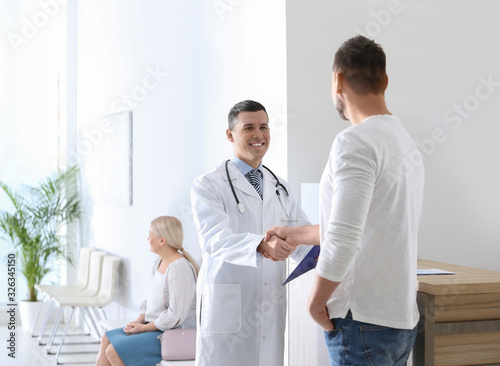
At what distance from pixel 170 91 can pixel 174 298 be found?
2.09 meters

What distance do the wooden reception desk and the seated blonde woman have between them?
194 centimetres

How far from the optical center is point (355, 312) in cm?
164

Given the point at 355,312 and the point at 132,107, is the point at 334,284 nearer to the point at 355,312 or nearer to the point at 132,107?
the point at 355,312

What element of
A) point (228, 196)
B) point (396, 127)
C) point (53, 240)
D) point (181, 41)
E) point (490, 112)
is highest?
point (181, 41)

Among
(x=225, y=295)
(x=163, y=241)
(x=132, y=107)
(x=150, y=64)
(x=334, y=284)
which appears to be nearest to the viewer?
(x=334, y=284)

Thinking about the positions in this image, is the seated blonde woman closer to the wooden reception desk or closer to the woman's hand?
the woman's hand

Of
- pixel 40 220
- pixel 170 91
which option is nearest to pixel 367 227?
pixel 170 91

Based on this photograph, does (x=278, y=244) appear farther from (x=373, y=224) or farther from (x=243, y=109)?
(x=243, y=109)

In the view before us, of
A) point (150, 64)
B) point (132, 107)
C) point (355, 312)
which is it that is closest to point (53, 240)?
point (132, 107)

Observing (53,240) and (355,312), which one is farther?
(53,240)

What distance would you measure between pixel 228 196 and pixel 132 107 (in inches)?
135

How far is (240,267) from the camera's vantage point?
103 inches

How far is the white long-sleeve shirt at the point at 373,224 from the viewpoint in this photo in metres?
1.55

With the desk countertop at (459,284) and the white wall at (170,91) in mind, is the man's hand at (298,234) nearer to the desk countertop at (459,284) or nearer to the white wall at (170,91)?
the desk countertop at (459,284)
